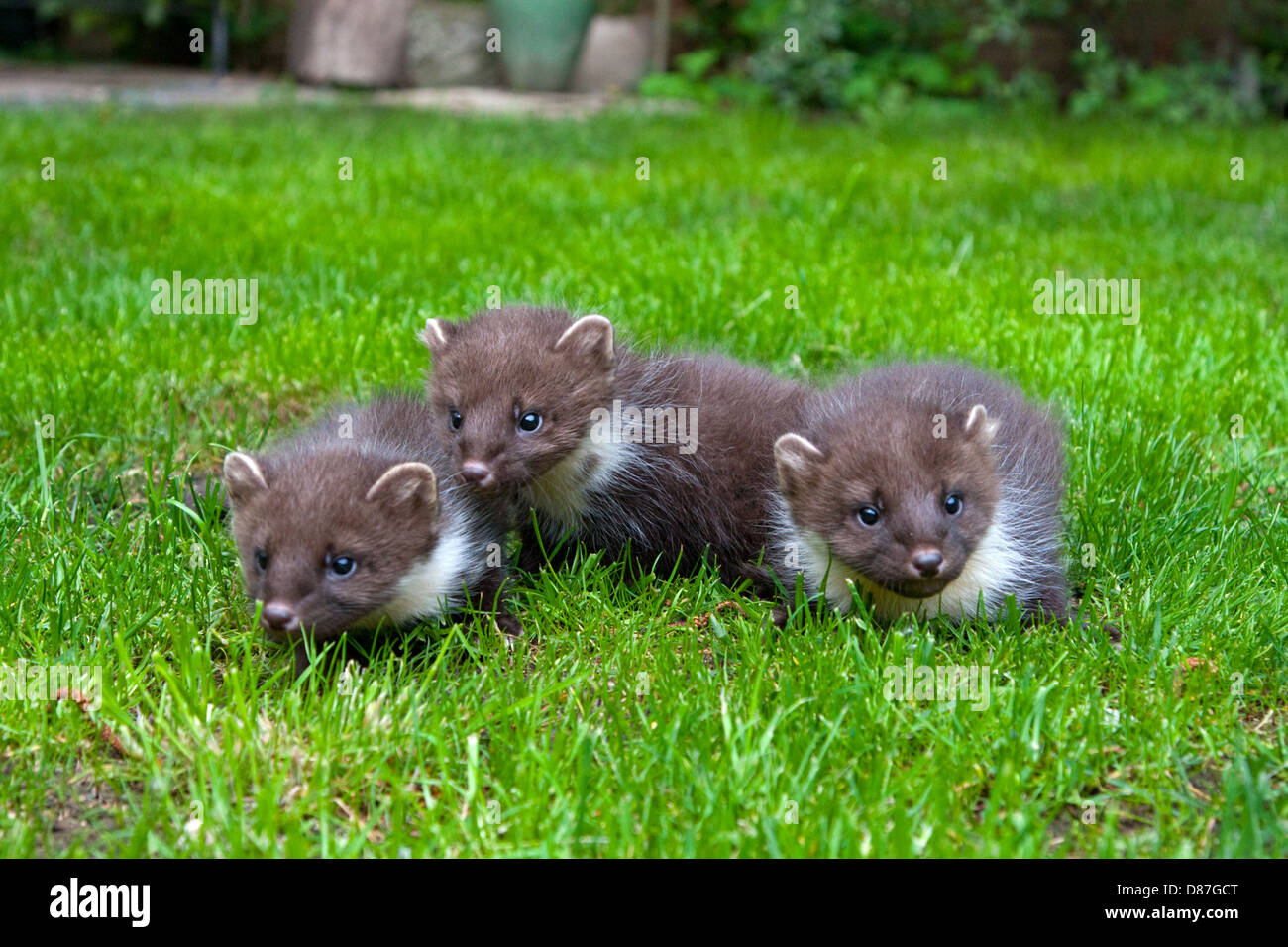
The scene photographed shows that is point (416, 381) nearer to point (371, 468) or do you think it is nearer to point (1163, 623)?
point (371, 468)

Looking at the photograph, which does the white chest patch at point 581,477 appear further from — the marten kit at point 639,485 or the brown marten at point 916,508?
the brown marten at point 916,508

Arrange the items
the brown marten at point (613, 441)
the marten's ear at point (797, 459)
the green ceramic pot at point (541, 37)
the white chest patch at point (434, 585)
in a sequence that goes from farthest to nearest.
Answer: the green ceramic pot at point (541, 37) < the brown marten at point (613, 441) < the marten's ear at point (797, 459) < the white chest patch at point (434, 585)

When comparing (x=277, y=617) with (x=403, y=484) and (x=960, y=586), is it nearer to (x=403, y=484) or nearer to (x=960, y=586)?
(x=403, y=484)

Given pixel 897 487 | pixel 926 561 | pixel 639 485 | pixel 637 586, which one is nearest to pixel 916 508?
pixel 897 487

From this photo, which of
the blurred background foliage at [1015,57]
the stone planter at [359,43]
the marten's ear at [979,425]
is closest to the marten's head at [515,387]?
the marten's ear at [979,425]

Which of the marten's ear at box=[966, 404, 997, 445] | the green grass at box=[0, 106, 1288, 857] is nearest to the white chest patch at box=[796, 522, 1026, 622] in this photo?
the green grass at box=[0, 106, 1288, 857]

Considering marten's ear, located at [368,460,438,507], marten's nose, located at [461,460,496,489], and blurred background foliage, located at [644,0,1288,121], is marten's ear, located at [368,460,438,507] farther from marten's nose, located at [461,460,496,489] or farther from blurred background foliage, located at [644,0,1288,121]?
blurred background foliage, located at [644,0,1288,121]
